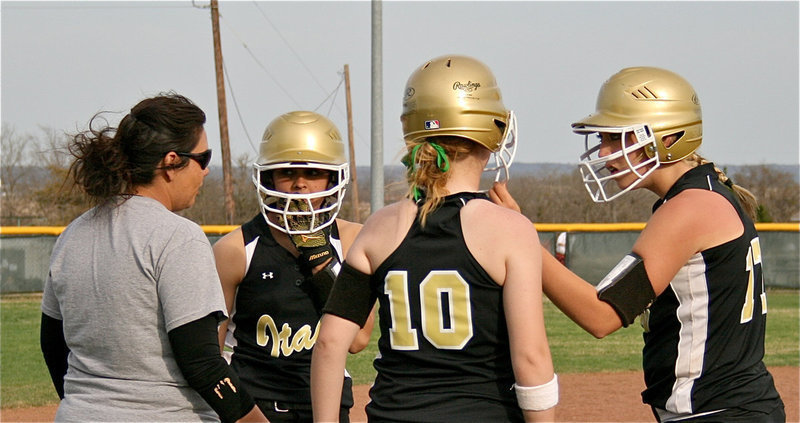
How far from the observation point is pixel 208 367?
10.2 ft

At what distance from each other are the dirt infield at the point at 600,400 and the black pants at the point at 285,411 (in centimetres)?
440

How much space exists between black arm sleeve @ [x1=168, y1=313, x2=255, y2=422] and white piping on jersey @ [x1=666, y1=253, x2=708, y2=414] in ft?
5.21

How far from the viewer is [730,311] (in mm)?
3469

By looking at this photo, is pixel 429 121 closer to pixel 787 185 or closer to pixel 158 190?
pixel 158 190

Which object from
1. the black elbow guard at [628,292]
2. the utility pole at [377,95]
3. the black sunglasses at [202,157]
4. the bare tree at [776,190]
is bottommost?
the bare tree at [776,190]

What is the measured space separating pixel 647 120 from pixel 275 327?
1846 millimetres

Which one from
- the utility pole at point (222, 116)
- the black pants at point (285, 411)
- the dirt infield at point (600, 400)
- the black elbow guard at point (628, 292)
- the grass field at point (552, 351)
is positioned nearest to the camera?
the black elbow guard at point (628, 292)

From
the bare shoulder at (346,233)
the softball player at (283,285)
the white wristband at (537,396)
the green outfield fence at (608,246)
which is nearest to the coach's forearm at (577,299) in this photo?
the white wristband at (537,396)

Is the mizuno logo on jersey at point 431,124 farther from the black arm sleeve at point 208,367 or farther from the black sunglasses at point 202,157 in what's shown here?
the black arm sleeve at point 208,367

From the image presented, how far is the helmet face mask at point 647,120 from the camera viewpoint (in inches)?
146

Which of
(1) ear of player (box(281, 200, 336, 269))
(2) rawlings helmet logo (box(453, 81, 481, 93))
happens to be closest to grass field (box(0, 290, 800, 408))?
(1) ear of player (box(281, 200, 336, 269))

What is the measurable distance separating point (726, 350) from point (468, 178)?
3.84 feet

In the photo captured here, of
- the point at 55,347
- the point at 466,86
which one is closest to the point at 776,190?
the point at 466,86

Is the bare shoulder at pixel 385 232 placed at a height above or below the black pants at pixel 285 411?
above
